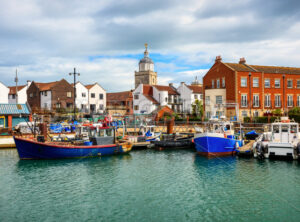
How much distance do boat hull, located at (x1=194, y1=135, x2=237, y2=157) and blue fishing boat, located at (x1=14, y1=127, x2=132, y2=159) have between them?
8946 millimetres

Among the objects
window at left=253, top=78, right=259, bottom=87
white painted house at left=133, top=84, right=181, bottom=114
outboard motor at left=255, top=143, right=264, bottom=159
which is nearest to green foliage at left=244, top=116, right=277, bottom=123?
window at left=253, top=78, right=259, bottom=87

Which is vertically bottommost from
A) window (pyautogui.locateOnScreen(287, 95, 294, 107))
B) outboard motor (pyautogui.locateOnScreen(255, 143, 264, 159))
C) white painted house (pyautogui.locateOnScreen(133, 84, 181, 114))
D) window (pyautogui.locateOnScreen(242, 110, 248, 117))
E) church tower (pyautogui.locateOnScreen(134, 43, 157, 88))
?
outboard motor (pyautogui.locateOnScreen(255, 143, 264, 159))

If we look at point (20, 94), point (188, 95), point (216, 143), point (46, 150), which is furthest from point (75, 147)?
point (20, 94)

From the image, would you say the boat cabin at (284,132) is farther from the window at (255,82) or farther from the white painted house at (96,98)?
the white painted house at (96,98)

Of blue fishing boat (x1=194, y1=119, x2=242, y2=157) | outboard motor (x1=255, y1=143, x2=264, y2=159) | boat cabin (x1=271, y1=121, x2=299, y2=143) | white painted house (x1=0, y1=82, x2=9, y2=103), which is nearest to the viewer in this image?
boat cabin (x1=271, y1=121, x2=299, y2=143)

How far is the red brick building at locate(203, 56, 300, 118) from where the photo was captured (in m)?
54.1

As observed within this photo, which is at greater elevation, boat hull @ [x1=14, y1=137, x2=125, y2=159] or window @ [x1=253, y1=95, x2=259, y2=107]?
window @ [x1=253, y1=95, x2=259, y2=107]

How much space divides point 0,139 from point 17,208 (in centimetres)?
2712

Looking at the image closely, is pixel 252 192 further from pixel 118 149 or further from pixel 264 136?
pixel 118 149

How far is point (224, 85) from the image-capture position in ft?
185

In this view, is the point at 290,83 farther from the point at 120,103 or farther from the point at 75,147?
the point at 120,103

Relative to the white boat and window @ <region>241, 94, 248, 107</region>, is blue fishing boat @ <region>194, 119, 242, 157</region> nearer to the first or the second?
the white boat

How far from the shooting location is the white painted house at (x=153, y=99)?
3310 inches

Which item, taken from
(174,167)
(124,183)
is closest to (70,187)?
(124,183)
